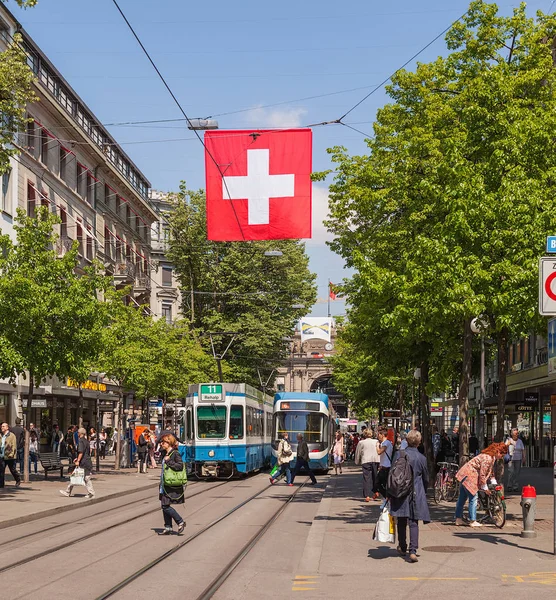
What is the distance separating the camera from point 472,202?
1764cm

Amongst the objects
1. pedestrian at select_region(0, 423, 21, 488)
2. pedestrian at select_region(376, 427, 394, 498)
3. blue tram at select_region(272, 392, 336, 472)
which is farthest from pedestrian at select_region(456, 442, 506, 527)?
blue tram at select_region(272, 392, 336, 472)

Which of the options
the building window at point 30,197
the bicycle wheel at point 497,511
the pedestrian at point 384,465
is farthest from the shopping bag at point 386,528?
the building window at point 30,197

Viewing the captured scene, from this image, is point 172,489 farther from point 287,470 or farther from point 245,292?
point 245,292

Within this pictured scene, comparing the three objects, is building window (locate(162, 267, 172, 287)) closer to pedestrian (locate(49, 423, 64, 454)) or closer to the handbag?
pedestrian (locate(49, 423, 64, 454))

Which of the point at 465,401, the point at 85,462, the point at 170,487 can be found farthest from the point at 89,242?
the point at 170,487

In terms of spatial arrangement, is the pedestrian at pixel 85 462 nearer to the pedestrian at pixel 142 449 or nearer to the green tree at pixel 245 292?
the pedestrian at pixel 142 449

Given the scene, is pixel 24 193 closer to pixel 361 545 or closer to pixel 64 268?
pixel 64 268

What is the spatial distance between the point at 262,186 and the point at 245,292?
41116 millimetres

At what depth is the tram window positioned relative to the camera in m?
34.2

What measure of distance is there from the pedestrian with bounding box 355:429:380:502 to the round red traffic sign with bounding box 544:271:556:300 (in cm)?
1016

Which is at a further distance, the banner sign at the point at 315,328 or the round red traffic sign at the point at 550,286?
the banner sign at the point at 315,328

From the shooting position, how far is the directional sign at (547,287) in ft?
42.2

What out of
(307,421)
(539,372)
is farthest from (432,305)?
(539,372)

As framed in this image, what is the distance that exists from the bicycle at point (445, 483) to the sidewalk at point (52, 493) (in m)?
8.01
